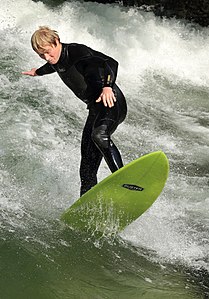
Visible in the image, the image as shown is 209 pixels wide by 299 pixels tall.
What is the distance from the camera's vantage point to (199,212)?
5840mm

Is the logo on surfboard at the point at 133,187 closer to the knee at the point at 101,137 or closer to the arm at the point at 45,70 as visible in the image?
the knee at the point at 101,137

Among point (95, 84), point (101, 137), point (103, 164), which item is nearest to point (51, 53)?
point (95, 84)

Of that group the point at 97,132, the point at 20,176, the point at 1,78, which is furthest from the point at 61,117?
the point at 97,132

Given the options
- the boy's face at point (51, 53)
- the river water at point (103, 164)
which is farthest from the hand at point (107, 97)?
the river water at point (103, 164)

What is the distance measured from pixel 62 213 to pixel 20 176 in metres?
0.88

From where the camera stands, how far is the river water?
4516 mm

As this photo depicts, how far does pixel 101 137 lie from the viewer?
4707mm

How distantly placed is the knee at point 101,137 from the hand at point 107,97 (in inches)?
8.6

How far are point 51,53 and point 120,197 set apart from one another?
122 cm

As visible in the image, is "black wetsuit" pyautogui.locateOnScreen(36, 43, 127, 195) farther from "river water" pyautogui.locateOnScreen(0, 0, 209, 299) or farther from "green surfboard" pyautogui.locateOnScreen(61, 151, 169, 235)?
"river water" pyautogui.locateOnScreen(0, 0, 209, 299)

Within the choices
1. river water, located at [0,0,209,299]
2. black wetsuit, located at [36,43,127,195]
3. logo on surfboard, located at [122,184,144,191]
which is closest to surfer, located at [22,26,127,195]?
black wetsuit, located at [36,43,127,195]

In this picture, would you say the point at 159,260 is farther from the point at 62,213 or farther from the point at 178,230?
the point at 62,213

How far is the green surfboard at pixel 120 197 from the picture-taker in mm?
4609

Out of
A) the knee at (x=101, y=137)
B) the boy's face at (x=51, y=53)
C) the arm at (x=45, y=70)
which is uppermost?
the boy's face at (x=51, y=53)
